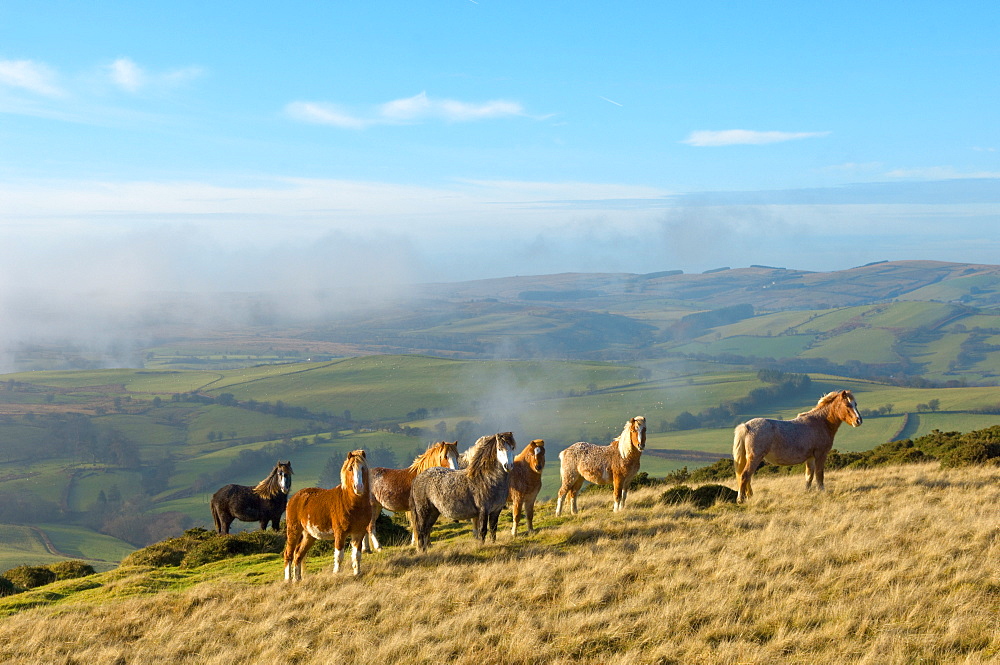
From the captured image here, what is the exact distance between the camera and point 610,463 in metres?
17.4

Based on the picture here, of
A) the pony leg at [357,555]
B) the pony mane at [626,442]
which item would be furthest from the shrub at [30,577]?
the pony mane at [626,442]

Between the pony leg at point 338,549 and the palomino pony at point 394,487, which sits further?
the palomino pony at point 394,487

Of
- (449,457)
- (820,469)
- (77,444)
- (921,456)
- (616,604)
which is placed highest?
(449,457)

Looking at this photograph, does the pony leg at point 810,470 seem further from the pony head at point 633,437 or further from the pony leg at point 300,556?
the pony leg at point 300,556

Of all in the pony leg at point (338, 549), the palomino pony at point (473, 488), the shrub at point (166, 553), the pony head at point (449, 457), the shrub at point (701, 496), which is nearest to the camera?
the pony leg at point (338, 549)

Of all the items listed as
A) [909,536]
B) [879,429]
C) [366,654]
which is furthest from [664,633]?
[879,429]

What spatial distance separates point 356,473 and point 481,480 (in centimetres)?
252

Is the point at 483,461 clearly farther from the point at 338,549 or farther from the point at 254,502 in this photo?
the point at 254,502

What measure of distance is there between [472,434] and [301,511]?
13377 cm

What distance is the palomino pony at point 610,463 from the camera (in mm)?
16719

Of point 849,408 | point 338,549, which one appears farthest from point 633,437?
point 338,549

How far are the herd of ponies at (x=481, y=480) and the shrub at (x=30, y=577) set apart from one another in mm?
6979

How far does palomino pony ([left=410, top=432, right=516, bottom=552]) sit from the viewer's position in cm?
1341

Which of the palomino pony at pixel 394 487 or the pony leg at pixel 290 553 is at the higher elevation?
the palomino pony at pixel 394 487
